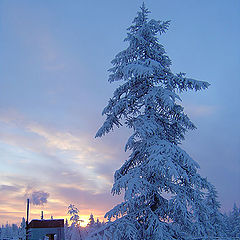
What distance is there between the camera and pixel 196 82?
12195 millimetres

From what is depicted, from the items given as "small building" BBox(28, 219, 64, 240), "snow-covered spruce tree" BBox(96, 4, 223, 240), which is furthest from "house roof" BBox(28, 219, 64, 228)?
"snow-covered spruce tree" BBox(96, 4, 223, 240)

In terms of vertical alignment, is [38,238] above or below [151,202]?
below

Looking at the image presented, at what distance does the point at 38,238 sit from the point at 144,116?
26937mm

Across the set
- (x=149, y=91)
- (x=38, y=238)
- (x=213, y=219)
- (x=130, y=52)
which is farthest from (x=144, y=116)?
(x=213, y=219)

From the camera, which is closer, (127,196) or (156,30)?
(127,196)

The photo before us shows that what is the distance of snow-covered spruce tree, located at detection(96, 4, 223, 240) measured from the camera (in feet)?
33.7

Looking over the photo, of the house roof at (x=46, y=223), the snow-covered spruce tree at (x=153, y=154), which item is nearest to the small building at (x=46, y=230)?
the house roof at (x=46, y=223)

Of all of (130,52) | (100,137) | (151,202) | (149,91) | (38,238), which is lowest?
(38,238)

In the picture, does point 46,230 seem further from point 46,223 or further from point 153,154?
point 153,154

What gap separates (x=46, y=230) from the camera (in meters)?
32.7

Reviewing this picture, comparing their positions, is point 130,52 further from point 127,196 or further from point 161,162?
point 127,196

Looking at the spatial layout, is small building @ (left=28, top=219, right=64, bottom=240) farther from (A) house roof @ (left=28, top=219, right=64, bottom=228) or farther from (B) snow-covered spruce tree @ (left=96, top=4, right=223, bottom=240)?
(B) snow-covered spruce tree @ (left=96, top=4, right=223, bottom=240)

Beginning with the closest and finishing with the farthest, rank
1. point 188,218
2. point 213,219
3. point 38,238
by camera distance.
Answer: point 188,218 < point 38,238 < point 213,219

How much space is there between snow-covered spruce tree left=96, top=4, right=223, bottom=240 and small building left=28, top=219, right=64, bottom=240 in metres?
24.6
